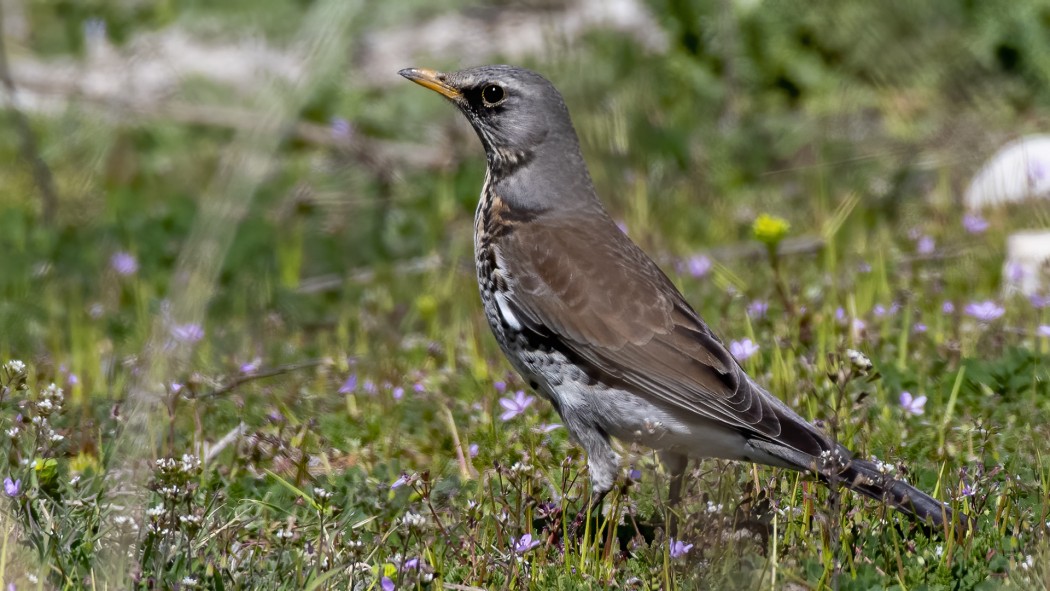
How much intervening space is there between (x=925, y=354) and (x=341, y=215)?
4.40 m

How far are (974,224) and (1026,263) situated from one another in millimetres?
506

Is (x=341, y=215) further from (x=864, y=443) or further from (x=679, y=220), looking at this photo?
(x=864, y=443)

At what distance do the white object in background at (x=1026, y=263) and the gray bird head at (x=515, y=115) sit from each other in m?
2.42

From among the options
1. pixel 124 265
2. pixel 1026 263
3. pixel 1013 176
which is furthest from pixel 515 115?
pixel 1013 176

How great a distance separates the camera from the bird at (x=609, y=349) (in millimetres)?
4219

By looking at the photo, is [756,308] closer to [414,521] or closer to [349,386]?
[349,386]

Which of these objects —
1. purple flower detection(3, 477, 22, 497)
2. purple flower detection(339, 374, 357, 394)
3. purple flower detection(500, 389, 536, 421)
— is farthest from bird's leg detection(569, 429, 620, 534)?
purple flower detection(3, 477, 22, 497)

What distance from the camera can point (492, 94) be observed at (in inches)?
208

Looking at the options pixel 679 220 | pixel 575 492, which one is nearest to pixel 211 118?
pixel 679 220

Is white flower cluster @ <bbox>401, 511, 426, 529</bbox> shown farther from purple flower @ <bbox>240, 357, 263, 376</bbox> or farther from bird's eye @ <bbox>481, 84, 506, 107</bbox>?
bird's eye @ <bbox>481, 84, 506, 107</bbox>

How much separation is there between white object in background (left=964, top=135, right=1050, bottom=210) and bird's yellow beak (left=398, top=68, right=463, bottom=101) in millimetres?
3696

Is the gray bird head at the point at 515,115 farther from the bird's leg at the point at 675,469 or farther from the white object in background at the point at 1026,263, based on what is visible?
the white object in background at the point at 1026,263

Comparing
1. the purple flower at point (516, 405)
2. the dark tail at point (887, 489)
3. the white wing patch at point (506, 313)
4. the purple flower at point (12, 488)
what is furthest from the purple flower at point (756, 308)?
the purple flower at point (12, 488)

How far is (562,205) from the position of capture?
16.9 ft
